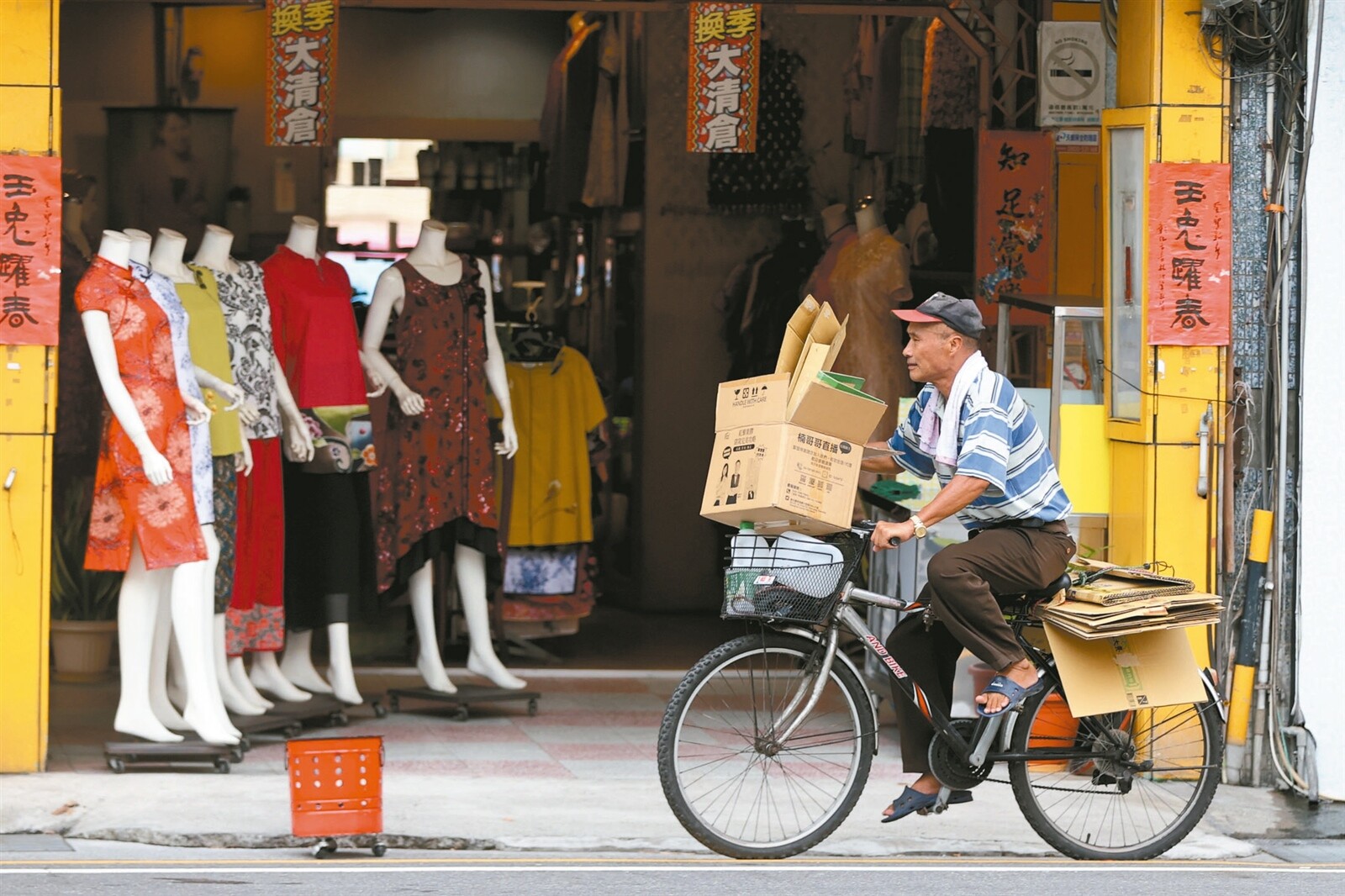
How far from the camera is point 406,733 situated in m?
8.61

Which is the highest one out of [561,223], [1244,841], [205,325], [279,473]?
[561,223]

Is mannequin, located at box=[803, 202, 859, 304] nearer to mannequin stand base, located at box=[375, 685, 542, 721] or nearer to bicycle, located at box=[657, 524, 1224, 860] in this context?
mannequin stand base, located at box=[375, 685, 542, 721]

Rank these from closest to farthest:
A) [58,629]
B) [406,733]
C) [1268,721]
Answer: [1268,721] < [406,733] < [58,629]

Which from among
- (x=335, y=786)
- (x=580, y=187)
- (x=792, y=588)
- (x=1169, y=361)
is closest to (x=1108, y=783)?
(x=792, y=588)

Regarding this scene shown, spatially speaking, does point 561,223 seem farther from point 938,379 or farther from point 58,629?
point 938,379

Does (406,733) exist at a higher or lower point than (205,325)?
lower

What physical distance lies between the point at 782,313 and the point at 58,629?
456 cm

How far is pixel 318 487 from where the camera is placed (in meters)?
8.96

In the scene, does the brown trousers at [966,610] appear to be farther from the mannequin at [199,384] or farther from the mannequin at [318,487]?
the mannequin at [318,487]

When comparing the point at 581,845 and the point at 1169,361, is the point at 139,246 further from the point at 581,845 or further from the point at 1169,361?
the point at 1169,361

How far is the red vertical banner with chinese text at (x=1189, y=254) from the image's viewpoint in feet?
25.2

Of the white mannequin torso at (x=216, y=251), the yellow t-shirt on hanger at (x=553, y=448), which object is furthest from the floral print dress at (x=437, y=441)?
the yellow t-shirt on hanger at (x=553, y=448)

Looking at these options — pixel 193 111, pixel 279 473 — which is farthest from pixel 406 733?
pixel 193 111

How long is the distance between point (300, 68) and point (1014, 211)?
3.65 meters
